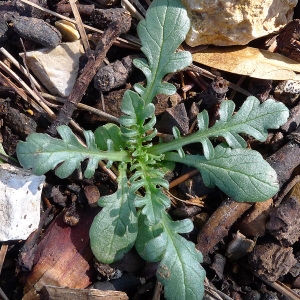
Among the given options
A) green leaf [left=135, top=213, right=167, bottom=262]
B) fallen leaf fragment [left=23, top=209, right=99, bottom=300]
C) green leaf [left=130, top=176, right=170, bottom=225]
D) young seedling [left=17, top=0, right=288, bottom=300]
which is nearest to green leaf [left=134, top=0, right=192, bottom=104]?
young seedling [left=17, top=0, right=288, bottom=300]

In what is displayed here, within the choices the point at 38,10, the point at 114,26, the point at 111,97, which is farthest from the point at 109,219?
the point at 38,10

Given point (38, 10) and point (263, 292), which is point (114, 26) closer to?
point (38, 10)

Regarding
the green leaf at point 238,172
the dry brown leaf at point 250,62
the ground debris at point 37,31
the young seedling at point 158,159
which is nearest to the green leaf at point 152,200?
the young seedling at point 158,159

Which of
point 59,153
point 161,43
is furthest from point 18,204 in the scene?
point 161,43

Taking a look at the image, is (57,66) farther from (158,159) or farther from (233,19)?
(233,19)

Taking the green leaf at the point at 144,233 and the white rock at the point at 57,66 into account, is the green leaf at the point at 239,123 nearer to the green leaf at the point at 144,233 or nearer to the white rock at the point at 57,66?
the green leaf at the point at 144,233

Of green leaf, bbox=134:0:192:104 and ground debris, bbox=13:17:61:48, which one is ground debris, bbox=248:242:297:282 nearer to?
green leaf, bbox=134:0:192:104
